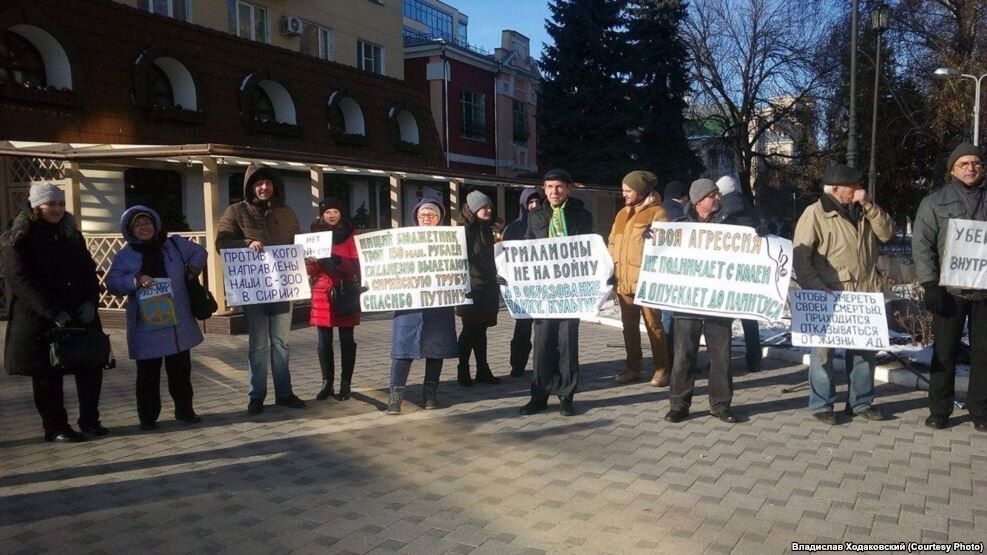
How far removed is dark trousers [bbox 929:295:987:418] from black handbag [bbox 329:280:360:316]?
455 centimetres

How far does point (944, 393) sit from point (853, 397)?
2.04ft

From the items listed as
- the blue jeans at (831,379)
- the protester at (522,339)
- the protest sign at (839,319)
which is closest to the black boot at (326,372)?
the protester at (522,339)

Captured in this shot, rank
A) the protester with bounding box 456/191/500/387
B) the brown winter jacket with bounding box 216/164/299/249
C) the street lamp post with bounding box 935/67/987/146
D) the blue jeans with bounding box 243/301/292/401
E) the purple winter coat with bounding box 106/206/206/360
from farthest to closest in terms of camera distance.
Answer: the street lamp post with bounding box 935/67/987/146
the protester with bounding box 456/191/500/387
the blue jeans with bounding box 243/301/292/401
the brown winter jacket with bounding box 216/164/299/249
the purple winter coat with bounding box 106/206/206/360

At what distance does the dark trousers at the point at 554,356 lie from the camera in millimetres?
6242

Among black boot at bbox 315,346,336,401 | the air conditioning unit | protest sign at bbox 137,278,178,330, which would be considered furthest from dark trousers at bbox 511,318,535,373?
the air conditioning unit

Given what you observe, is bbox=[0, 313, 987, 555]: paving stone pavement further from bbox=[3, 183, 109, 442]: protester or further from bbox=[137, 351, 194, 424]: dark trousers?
bbox=[3, 183, 109, 442]: protester

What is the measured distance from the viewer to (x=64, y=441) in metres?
5.68

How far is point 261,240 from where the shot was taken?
6363mm

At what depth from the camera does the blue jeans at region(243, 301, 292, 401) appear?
636cm

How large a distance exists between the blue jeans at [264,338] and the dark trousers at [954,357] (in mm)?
4961

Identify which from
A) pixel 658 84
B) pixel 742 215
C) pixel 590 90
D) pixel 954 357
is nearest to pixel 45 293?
pixel 742 215

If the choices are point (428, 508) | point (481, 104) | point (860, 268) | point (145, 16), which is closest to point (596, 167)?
point (481, 104)

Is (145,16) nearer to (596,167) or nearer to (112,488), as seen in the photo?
(112,488)

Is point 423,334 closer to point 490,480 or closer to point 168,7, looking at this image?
point 490,480
